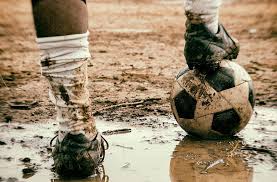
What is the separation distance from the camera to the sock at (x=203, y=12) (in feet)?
11.7

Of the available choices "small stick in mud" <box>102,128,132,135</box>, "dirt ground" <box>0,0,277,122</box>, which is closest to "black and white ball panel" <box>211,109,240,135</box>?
"small stick in mud" <box>102,128,132,135</box>

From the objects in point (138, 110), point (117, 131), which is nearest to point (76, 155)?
point (117, 131)

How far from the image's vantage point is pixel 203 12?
11.7 feet

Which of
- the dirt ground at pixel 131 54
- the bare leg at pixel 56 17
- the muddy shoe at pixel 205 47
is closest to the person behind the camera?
the bare leg at pixel 56 17

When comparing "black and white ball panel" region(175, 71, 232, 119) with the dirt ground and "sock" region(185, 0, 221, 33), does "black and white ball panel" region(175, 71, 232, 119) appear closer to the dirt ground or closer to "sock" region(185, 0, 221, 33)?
"sock" region(185, 0, 221, 33)

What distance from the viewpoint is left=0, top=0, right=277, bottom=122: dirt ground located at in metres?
4.76

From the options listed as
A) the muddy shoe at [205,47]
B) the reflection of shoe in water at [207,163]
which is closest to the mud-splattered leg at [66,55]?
the reflection of shoe in water at [207,163]

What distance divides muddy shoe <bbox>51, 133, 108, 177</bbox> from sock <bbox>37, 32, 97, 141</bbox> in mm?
41

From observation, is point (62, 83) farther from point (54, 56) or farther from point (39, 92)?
point (39, 92)

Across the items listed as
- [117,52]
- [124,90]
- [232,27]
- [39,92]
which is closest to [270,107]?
[124,90]

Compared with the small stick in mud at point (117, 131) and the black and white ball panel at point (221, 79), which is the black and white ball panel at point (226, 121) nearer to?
the black and white ball panel at point (221, 79)

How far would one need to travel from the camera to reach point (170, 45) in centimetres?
751

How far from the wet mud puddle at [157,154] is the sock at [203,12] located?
2.35 feet

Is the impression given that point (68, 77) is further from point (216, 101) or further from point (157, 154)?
point (216, 101)
